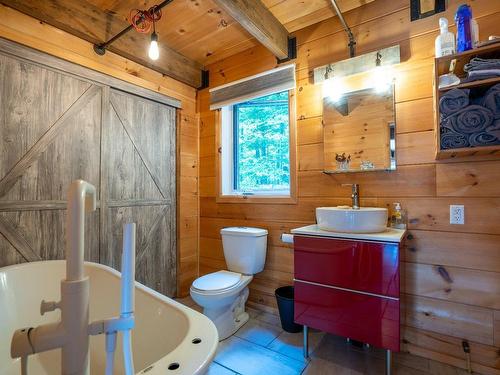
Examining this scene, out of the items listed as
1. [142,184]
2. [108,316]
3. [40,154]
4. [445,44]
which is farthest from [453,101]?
[40,154]

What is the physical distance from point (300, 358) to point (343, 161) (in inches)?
56.0

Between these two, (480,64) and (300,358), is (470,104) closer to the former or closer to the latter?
(480,64)

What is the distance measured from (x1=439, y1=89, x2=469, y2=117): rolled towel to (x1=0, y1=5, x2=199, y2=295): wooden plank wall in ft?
7.24

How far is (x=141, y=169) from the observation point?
7.83ft

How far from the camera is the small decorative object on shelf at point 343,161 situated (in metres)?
2.02

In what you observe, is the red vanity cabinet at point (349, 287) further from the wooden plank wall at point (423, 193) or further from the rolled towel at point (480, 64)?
the rolled towel at point (480, 64)

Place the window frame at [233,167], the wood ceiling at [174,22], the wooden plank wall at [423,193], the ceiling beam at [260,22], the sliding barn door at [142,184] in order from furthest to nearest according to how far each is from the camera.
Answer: the window frame at [233,167]
the sliding barn door at [142,184]
the wood ceiling at [174,22]
the ceiling beam at [260,22]
the wooden plank wall at [423,193]

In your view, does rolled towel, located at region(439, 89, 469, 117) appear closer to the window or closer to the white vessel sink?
the white vessel sink

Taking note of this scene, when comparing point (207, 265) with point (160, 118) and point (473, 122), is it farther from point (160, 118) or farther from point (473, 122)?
point (473, 122)

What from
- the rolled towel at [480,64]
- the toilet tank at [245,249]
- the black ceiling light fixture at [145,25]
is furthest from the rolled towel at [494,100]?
the black ceiling light fixture at [145,25]

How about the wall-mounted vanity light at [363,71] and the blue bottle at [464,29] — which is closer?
the blue bottle at [464,29]

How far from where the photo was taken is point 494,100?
1.38 meters

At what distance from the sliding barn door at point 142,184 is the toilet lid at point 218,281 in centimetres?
66

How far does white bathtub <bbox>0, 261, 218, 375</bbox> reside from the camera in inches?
32.5
